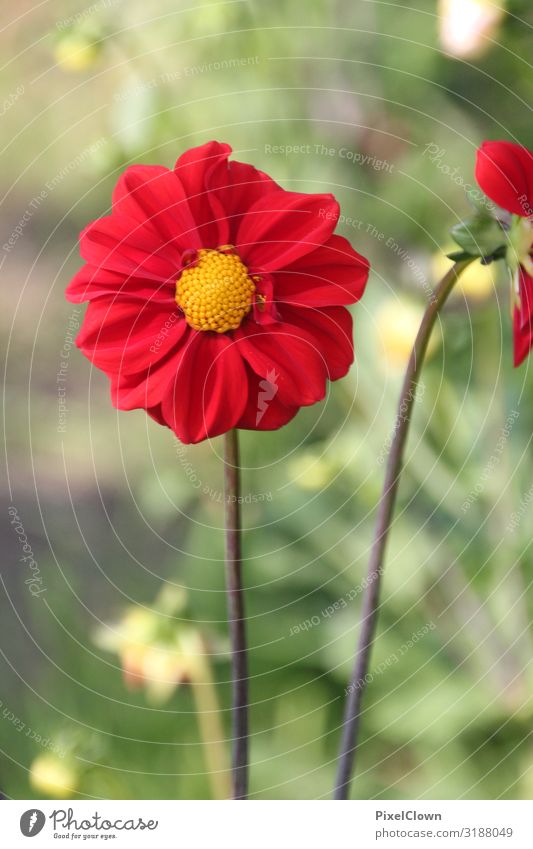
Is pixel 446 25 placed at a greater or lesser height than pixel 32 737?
greater

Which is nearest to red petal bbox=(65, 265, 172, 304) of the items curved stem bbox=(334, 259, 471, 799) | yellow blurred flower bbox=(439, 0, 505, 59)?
curved stem bbox=(334, 259, 471, 799)

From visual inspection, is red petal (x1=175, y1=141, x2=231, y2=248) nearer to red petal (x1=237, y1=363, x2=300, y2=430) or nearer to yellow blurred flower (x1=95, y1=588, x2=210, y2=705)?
red petal (x1=237, y1=363, x2=300, y2=430)

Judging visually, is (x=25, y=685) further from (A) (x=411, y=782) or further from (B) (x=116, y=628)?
(A) (x=411, y=782)

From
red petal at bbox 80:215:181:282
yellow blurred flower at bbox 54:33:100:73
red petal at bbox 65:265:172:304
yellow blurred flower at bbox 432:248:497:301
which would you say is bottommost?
red petal at bbox 65:265:172:304

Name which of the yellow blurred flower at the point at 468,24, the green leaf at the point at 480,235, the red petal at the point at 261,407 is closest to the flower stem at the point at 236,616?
the red petal at the point at 261,407

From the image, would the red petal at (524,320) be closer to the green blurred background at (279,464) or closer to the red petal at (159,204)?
the green blurred background at (279,464)

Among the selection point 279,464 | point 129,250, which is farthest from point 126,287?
point 279,464
